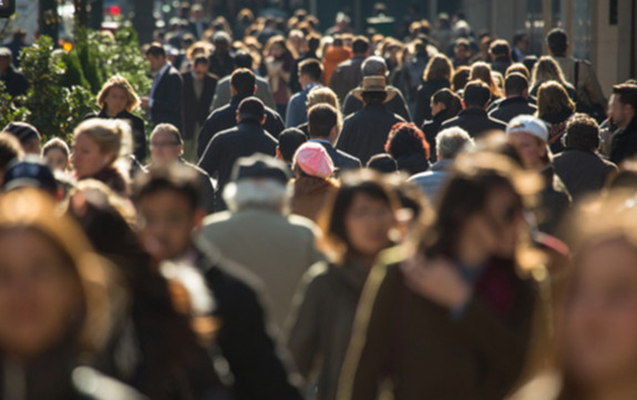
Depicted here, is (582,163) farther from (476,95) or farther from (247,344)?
(247,344)

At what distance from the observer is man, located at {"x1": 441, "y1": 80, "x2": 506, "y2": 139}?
39.5 feet

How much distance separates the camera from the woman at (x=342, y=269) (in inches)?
212

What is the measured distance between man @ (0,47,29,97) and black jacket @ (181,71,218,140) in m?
2.06

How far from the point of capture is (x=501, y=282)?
422 cm

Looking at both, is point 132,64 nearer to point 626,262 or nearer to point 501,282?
point 501,282

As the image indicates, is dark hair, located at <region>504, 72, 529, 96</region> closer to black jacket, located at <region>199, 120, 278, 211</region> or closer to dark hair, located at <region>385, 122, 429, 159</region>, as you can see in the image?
black jacket, located at <region>199, 120, 278, 211</region>

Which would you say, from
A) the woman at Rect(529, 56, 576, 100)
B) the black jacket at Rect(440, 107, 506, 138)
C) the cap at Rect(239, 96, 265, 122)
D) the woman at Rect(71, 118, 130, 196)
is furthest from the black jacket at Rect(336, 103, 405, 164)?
the woman at Rect(71, 118, 130, 196)

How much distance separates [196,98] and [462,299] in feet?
48.3

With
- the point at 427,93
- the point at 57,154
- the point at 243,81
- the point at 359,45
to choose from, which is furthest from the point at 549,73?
the point at 57,154

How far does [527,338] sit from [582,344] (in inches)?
74.3

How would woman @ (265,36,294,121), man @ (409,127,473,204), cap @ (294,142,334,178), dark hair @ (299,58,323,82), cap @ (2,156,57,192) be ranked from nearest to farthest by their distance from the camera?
cap @ (2,156,57,192), cap @ (294,142,334,178), man @ (409,127,473,204), dark hair @ (299,58,323,82), woman @ (265,36,294,121)

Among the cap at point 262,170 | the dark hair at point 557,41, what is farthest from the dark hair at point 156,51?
the cap at point 262,170

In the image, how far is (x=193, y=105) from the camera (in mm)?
18625

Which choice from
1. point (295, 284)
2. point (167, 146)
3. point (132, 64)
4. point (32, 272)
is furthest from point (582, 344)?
point (132, 64)
